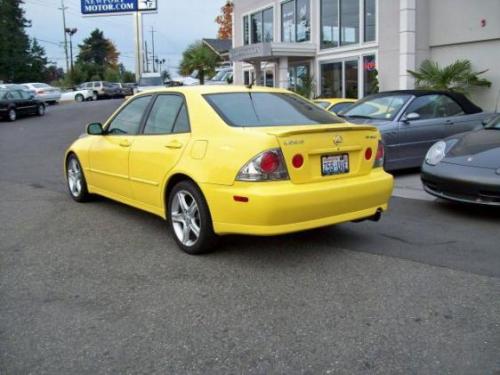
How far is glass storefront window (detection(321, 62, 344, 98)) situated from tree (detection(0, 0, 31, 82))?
51.2 m

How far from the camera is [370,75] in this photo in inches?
745

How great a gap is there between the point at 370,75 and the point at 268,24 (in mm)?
8047

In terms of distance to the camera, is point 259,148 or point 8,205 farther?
point 8,205

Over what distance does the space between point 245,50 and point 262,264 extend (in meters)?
19.9

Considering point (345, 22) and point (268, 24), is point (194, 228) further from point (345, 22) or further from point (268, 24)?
point (268, 24)

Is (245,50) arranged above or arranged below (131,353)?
above

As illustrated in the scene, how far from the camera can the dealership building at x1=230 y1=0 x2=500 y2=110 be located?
15.8 m

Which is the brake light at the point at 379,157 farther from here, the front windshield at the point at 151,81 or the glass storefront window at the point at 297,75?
the front windshield at the point at 151,81

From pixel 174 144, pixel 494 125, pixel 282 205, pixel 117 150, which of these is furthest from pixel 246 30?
pixel 282 205

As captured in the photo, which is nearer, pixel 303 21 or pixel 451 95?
pixel 451 95

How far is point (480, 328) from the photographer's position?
3498 millimetres

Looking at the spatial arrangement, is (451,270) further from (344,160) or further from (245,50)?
(245,50)

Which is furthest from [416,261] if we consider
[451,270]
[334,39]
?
[334,39]

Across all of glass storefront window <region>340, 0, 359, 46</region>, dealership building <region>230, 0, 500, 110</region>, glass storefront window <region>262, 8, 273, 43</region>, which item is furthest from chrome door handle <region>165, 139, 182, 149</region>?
glass storefront window <region>262, 8, 273, 43</region>
